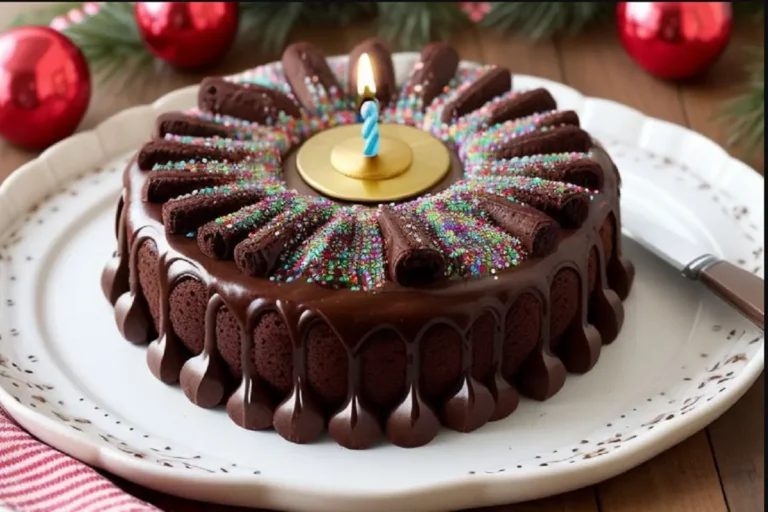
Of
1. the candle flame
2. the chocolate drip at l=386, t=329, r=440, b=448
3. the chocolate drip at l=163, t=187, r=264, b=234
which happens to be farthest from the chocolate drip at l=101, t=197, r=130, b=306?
the chocolate drip at l=386, t=329, r=440, b=448

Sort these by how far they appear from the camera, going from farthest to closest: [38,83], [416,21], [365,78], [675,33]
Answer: [416,21] < [675,33] < [38,83] < [365,78]

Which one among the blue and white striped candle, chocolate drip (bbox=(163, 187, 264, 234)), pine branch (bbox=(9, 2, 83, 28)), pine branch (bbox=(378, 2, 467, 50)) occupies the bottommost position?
pine branch (bbox=(378, 2, 467, 50))

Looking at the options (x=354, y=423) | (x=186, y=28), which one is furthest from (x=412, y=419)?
(x=186, y=28)

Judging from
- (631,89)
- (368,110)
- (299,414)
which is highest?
(368,110)

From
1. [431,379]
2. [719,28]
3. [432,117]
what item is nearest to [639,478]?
[431,379]

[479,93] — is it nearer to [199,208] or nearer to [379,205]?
[379,205]

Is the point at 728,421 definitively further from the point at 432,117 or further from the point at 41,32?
the point at 41,32

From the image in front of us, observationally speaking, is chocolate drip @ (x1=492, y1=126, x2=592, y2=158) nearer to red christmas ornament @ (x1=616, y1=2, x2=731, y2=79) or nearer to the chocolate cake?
the chocolate cake
